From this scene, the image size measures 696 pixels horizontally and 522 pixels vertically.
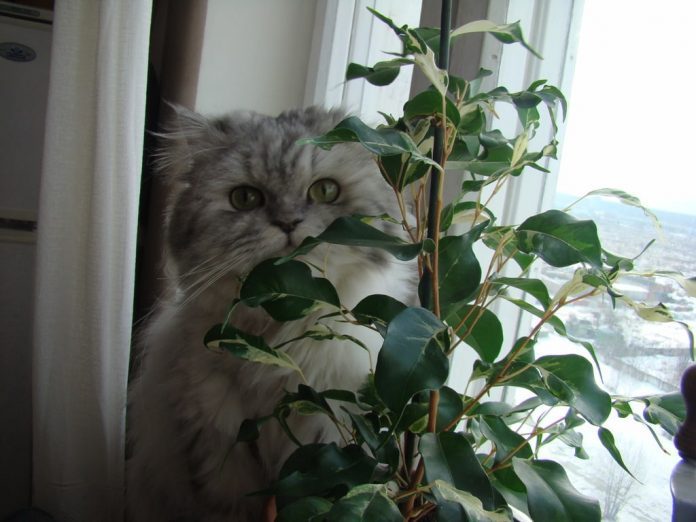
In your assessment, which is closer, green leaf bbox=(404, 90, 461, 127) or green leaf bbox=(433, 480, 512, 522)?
green leaf bbox=(433, 480, 512, 522)

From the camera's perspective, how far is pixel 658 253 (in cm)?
88

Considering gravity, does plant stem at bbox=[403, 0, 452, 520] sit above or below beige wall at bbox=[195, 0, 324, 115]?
below

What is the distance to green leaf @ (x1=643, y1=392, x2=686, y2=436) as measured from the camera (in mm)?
566

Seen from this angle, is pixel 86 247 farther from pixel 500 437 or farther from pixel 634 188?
pixel 634 188

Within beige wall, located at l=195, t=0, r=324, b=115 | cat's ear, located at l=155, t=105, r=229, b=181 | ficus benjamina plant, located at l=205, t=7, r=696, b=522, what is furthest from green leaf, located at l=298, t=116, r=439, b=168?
beige wall, located at l=195, t=0, r=324, b=115

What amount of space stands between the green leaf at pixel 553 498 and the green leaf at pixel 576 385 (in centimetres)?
7

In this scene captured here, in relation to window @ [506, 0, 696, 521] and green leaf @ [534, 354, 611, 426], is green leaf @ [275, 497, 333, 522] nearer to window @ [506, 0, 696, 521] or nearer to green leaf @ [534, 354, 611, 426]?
green leaf @ [534, 354, 611, 426]

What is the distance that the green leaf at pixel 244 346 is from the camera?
2.04ft

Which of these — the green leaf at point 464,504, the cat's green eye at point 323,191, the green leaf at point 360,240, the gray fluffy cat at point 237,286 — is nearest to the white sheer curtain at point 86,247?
the gray fluffy cat at point 237,286

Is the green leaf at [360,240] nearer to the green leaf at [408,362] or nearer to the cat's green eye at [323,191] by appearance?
the green leaf at [408,362]

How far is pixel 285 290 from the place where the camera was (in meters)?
0.59

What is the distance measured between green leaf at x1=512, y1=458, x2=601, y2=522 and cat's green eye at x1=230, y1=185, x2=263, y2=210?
60 centimetres

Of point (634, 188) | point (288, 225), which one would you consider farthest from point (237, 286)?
point (634, 188)

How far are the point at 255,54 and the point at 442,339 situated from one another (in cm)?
164
